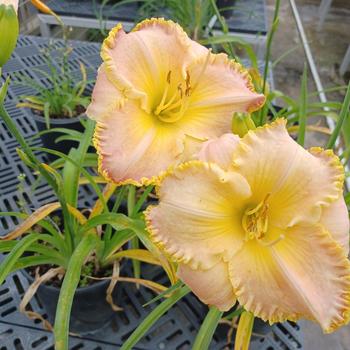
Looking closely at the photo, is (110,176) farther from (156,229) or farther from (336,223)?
(336,223)

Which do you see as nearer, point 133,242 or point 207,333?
point 207,333

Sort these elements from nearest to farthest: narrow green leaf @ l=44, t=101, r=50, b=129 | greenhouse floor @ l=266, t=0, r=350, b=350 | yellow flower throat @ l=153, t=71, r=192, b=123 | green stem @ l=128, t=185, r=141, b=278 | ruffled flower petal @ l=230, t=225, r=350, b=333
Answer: ruffled flower petal @ l=230, t=225, r=350, b=333
yellow flower throat @ l=153, t=71, r=192, b=123
green stem @ l=128, t=185, r=141, b=278
narrow green leaf @ l=44, t=101, r=50, b=129
greenhouse floor @ l=266, t=0, r=350, b=350

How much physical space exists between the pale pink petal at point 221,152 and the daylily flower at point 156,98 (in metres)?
0.05

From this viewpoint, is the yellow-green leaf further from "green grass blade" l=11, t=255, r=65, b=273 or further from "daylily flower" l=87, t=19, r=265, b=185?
"daylily flower" l=87, t=19, r=265, b=185

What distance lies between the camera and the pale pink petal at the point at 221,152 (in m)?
0.43

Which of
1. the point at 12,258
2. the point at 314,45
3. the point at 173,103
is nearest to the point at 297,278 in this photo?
the point at 173,103

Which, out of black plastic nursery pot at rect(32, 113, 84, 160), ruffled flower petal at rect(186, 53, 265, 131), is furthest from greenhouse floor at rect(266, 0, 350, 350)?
ruffled flower petal at rect(186, 53, 265, 131)

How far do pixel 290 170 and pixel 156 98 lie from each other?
0.72 feet

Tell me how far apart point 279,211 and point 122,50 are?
0.28m

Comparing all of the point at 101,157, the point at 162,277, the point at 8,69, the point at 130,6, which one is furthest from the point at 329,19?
the point at 101,157

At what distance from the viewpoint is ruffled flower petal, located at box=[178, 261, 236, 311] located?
1.43ft

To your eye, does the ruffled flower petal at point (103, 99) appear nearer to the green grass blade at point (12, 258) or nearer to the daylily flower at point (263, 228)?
the daylily flower at point (263, 228)

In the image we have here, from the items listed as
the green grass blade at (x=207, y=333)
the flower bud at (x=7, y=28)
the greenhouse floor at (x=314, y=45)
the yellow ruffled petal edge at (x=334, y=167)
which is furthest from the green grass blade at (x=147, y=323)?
the greenhouse floor at (x=314, y=45)

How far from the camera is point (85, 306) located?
678 millimetres
